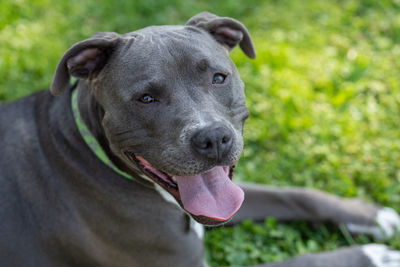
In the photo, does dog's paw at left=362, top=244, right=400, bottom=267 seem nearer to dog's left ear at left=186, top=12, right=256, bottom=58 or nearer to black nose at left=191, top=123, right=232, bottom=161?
black nose at left=191, top=123, right=232, bottom=161

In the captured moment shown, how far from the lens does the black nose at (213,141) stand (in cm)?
287

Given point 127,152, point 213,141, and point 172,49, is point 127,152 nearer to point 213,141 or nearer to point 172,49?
point 213,141

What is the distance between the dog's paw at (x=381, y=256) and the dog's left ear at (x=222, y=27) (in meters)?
2.01

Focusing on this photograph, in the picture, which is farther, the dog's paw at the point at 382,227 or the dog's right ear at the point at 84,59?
the dog's paw at the point at 382,227

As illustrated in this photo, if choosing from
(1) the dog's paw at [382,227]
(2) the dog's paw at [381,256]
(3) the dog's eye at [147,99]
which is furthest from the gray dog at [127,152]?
(1) the dog's paw at [382,227]

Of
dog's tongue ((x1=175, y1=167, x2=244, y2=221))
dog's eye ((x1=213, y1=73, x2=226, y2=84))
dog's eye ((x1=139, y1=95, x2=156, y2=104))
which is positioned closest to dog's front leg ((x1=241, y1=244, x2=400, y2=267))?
dog's tongue ((x1=175, y1=167, x2=244, y2=221))

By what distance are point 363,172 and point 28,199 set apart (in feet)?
10.6

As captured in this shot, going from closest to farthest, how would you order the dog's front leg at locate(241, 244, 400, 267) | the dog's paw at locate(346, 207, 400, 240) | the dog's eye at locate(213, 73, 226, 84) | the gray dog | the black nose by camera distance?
the black nose, the gray dog, the dog's eye at locate(213, 73, 226, 84), the dog's front leg at locate(241, 244, 400, 267), the dog's paw at locate(346, 207, 400, 240)

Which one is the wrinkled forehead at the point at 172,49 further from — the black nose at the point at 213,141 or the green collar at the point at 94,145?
the green collar at the point at 94,145

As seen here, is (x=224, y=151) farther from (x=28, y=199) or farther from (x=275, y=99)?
(x=275, y=99)

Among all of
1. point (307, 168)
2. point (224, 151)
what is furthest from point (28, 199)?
point (307, 168)

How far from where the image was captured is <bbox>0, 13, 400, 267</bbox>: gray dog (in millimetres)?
3039

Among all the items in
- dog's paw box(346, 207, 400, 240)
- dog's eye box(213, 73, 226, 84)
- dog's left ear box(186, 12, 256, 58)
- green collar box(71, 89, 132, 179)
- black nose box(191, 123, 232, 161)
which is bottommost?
dog's paw box(346, 207, 400, 240)

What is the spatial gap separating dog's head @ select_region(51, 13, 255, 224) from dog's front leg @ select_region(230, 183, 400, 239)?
1239 mm
